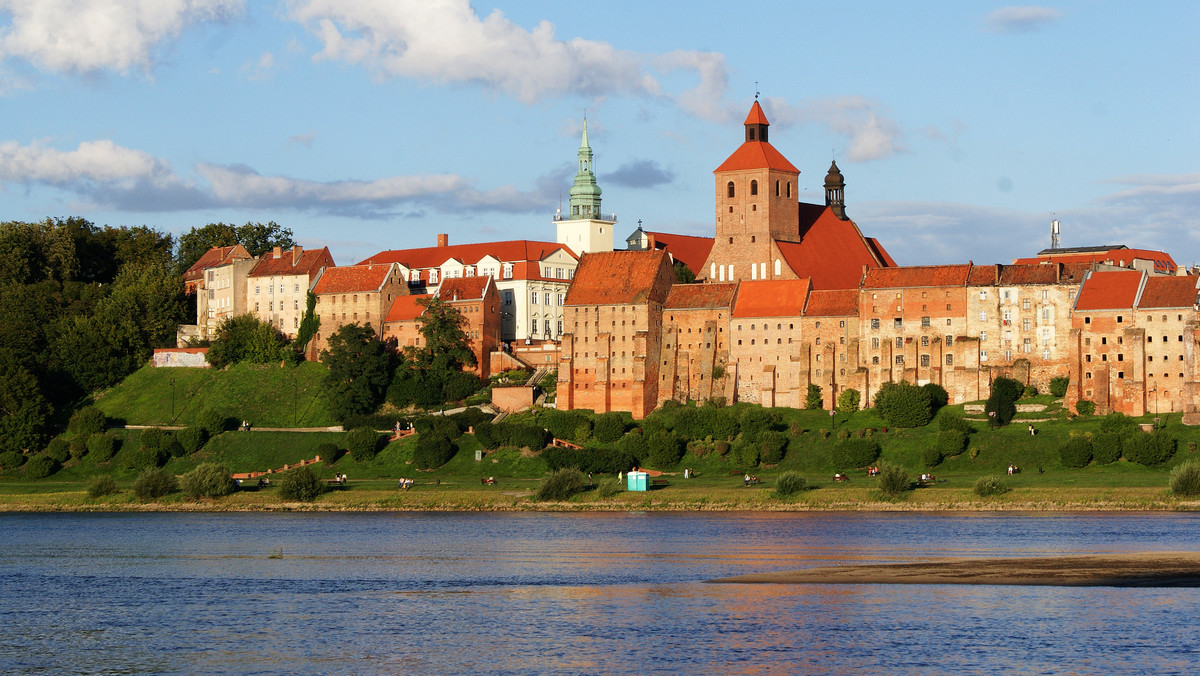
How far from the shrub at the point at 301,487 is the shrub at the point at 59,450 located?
20.0 metres

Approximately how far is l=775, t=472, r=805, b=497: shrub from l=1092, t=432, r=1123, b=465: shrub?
13641mm

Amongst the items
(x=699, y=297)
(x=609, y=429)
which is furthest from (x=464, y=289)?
(x=609, y=429)

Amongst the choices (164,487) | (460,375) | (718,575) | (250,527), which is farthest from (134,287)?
(718,575)

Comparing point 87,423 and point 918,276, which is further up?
point 918,276

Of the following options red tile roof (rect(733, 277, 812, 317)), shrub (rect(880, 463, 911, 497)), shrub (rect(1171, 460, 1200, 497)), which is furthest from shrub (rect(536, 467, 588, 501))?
shrub (rect(1171, 460, 1200, 497))

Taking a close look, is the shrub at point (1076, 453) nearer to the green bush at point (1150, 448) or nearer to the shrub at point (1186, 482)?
the green bush at point (1150, 448)

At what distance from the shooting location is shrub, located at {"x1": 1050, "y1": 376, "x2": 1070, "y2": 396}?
258 feet

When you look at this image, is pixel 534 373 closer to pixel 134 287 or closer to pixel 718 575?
pixel 134 287

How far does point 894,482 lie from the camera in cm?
6694

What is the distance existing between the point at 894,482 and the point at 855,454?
778 cm

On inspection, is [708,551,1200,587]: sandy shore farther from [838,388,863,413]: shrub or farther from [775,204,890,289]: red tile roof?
[775,204,890,289]: red tile roof

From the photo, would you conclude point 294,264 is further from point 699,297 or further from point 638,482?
point 638,482

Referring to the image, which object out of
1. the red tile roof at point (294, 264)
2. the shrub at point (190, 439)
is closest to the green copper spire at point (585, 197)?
the red tile roof at point (294, 264)

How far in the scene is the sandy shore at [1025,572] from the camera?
4303 centimetres
